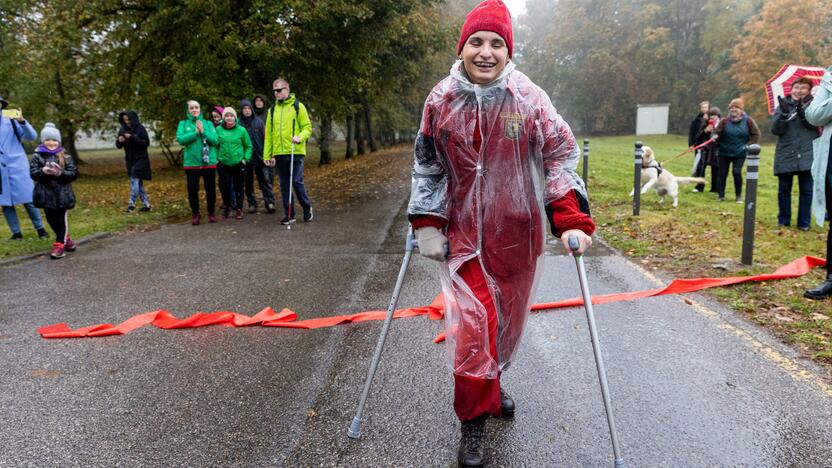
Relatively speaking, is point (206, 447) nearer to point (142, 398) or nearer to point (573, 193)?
point (142, 398)

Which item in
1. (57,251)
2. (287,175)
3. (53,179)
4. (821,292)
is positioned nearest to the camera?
(821,292)

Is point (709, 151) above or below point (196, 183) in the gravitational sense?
above

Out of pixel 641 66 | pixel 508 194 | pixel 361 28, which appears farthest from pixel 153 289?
pixel 641 66

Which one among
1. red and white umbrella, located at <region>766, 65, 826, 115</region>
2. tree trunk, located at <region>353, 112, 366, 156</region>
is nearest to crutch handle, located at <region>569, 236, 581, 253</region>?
red and white umbrella, located at <region>766, 65, 826, 115</region>

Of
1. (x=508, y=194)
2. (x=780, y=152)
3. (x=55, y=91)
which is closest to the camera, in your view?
(x=508, y=194)

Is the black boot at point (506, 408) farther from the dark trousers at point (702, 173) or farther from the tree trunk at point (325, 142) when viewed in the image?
the tree trunk at point (325, 142)

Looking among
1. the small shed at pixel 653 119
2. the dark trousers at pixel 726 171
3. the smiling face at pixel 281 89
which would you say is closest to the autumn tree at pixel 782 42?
the small shed at pixel 653 119

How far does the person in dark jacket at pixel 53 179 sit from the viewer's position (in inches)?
279

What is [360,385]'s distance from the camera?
3.53 metres

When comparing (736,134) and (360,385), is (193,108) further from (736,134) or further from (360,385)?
(736,134)

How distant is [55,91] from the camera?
23.5m

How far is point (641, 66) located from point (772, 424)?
59.2m

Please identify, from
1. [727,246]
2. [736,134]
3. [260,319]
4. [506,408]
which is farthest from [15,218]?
[736,134]

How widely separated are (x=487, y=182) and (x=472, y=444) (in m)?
1.23
